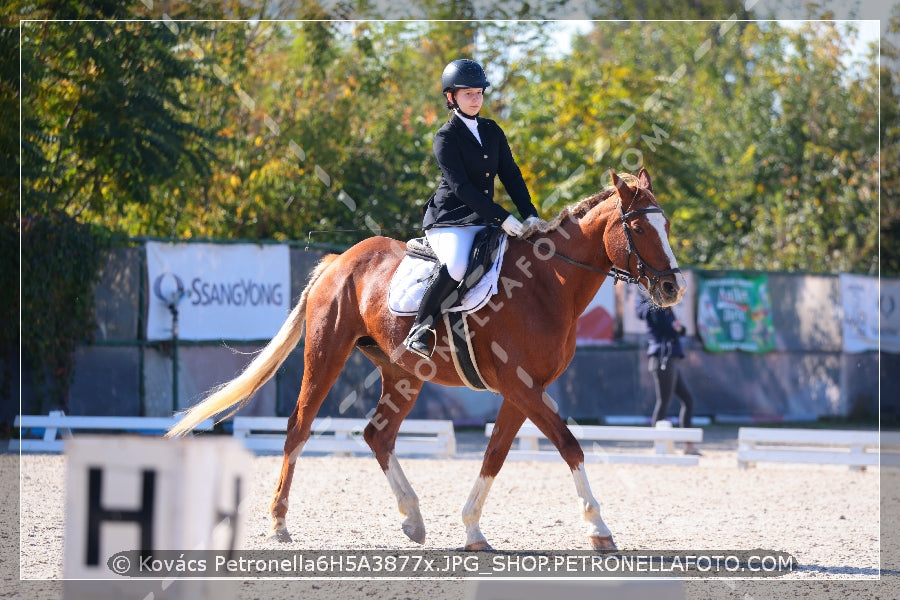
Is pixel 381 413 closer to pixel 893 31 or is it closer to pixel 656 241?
pixel 656 241

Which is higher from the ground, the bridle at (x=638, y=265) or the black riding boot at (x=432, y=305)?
the bridle at (x=638, y=265)

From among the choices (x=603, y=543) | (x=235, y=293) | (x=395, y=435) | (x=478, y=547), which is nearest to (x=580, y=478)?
(x=603, y=543)

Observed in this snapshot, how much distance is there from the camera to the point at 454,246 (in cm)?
647

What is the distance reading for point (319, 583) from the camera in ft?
17.7

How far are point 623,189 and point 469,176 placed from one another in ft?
3.30

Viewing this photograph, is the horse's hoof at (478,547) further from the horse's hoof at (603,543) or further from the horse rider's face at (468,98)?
the horse rider's face at (468,98)

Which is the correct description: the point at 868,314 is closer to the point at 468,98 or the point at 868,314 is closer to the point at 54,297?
the point at 54,297

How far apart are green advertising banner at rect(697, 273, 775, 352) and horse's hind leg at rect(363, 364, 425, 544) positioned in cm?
1031

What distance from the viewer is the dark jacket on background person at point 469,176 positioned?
6.45 meters

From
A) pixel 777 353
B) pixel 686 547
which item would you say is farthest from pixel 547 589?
pixel 777 353

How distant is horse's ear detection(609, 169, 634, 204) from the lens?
→ 20.2 feet

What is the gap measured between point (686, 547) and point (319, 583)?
95.7 inches

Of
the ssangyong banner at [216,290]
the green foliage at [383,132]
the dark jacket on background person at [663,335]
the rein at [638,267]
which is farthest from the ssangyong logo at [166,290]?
the rein at [638,267]

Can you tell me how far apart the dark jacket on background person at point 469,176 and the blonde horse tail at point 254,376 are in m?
1.31
